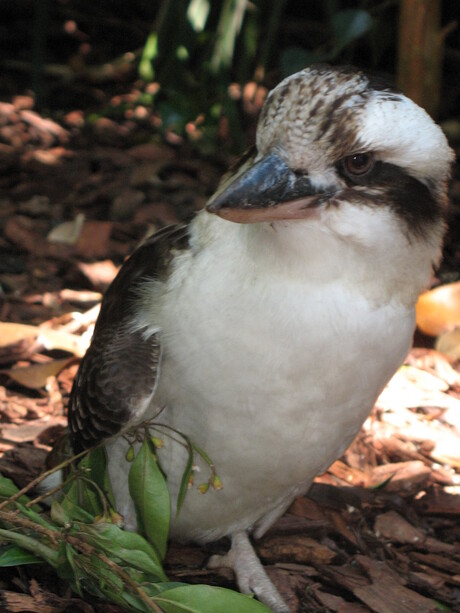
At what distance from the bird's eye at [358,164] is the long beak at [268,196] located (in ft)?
0.24

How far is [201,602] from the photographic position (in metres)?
2.56

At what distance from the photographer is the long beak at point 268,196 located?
2459 millimetres

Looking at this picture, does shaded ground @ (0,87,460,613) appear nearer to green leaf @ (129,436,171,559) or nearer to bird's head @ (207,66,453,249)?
green leaf @ (129,436,171,559)

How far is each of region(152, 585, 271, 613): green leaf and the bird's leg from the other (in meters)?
0.60

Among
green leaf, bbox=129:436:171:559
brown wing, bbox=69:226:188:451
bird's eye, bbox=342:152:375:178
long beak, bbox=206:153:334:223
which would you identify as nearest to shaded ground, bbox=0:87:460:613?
green leaf, bbox=129:436:171:559

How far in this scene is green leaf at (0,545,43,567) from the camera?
2.68 metres

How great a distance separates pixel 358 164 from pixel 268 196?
257 millimetres

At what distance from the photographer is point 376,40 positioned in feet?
21.5

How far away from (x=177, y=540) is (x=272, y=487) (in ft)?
1.82

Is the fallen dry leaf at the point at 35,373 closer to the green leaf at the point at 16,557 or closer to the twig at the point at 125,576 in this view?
the green leaf at the point at 16,557

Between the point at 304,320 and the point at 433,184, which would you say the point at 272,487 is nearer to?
the point at 304,320

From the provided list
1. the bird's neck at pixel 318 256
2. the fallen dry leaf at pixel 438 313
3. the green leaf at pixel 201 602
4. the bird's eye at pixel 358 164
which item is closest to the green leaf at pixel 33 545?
the green leaf at pixel 201 602

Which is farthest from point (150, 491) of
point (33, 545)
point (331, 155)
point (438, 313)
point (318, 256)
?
point (438, 313)

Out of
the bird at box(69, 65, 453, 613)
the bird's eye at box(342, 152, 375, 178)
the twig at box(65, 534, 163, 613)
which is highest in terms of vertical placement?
the bird's eye at box(342, 152, 375, 178)
